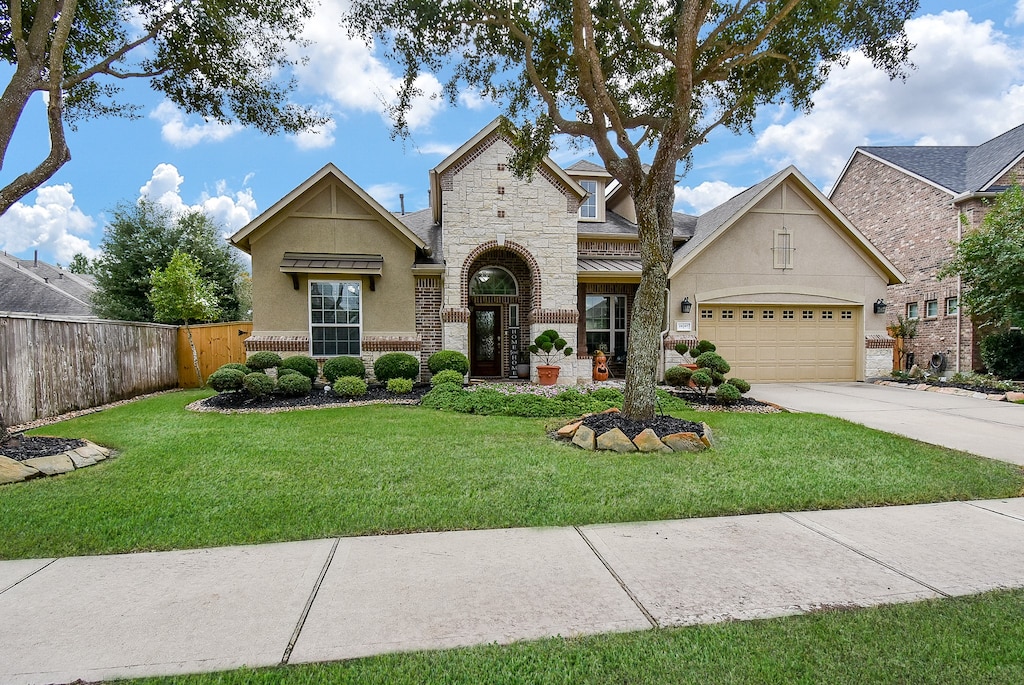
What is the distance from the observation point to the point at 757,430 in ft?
24.4

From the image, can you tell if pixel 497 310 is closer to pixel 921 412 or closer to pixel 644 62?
pixel 644 62

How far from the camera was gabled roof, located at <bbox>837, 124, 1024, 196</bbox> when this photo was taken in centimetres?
1599

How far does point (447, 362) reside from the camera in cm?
1172

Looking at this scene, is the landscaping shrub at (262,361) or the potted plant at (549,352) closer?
the landscaping shrub at (262,361)

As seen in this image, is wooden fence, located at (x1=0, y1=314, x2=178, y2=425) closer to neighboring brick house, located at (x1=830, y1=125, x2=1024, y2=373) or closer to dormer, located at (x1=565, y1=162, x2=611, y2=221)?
dormer, located at (x1=565, y1=162, x2=611, y2=221)

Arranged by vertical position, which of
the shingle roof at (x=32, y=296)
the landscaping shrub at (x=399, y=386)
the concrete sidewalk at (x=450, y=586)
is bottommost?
the concrete sidewalk at (x=450, y=586)

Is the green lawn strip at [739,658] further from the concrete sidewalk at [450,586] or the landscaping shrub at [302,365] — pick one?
the landscaping shrub at [302,365]

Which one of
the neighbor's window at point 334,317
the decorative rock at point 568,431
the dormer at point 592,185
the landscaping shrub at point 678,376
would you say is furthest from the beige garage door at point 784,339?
the neighbor's window at point 334,317

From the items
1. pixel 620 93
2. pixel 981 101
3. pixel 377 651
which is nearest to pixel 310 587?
pixel 377 651

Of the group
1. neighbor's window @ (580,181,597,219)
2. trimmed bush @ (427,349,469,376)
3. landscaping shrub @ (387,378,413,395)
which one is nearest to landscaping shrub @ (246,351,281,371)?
landscaping shrub @ (387,378,413,395)

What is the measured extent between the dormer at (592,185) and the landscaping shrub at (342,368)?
8411 millimetres

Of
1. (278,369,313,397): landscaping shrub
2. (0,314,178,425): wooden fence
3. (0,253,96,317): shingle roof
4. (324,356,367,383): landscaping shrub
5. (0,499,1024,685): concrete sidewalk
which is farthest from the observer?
(0,253,96,317): shingle roof

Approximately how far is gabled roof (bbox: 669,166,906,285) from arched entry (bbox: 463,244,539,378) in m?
4.22

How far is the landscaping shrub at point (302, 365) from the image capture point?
11344mm
